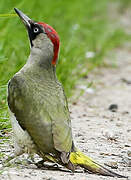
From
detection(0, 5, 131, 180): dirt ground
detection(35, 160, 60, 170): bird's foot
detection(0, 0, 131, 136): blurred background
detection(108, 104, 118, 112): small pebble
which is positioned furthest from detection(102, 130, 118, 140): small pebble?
detection(108, 104, 118, 112): small pebble

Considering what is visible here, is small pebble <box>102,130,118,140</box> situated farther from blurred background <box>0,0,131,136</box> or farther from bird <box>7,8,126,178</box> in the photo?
bird <box>7,8,126,178</box>

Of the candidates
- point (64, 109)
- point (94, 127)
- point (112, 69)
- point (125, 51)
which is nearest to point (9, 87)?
point (64, 109)

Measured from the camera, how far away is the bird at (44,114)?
419 centimetres

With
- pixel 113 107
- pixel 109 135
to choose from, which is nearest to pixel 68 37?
pixel 113 107

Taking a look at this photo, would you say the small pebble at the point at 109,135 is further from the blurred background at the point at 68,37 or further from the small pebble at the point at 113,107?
the small pebble at the point at 113,107

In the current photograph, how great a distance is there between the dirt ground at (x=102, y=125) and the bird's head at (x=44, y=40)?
0.90m

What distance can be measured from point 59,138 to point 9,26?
253 centimetres

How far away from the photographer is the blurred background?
20.7ft

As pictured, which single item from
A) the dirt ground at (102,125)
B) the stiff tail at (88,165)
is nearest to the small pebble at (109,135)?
the dirt ground at (102,125)

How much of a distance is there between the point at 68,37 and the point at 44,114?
16.9 ft

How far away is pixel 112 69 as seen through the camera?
390 inches

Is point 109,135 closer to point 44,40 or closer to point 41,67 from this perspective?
point 41,67

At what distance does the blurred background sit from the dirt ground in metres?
0.28

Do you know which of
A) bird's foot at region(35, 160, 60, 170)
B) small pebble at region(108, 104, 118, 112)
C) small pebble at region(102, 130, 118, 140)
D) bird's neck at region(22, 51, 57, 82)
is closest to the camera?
bird's foot at region(35, 160, 60, 170)
